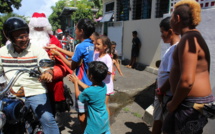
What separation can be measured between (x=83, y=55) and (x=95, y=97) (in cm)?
65

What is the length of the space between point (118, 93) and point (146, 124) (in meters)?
1.86

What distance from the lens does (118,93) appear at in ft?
17.9

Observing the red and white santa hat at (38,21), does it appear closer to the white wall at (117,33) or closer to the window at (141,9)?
the window at (141,9)

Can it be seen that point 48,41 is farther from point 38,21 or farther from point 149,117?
point 149,117

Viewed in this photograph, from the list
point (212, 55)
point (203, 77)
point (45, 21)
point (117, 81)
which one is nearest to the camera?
point (203, 77)

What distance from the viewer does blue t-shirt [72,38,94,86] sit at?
2.65 metres

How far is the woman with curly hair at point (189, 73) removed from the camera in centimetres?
164

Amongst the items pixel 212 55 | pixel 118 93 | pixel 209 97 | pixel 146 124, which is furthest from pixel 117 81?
pixel 209 97

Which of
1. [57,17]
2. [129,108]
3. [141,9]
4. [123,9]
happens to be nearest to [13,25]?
[129,108]

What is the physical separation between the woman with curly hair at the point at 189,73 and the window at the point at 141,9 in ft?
22.9

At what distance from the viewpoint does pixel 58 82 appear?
8.86ft

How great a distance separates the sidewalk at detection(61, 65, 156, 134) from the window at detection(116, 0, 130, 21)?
4453mm

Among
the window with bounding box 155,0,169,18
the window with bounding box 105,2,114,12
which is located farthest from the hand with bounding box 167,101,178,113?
the window with bounding box 105,2,114,12

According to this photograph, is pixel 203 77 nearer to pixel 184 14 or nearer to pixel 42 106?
pixel 184 14
